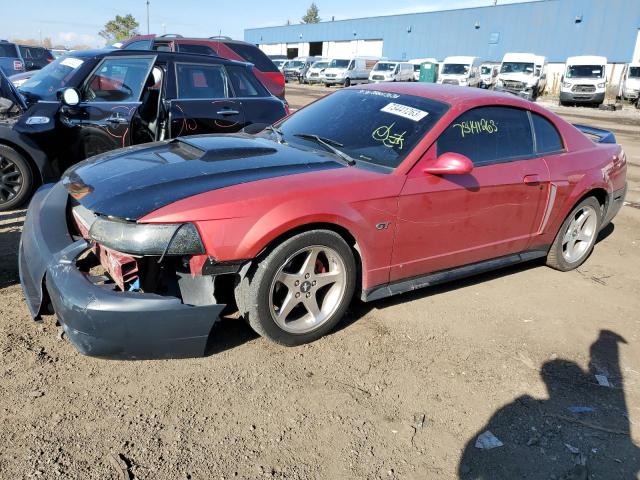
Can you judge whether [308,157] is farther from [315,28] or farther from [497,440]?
[315,28]

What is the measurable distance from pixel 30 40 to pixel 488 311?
143431 mm

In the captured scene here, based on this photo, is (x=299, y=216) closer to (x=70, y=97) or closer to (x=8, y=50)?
(x=70, y=97)

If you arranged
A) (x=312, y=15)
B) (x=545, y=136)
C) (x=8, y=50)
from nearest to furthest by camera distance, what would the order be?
(x=545, y=136)
(x=8, y=50)
(x=312, y=15)

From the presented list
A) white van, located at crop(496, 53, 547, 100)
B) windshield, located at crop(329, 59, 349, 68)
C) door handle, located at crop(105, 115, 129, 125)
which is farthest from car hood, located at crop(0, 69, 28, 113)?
windshield, located at crop(329, 59, 349, 68)

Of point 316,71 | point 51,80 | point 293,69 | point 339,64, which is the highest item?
point 339,64

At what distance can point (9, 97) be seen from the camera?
5.42 m

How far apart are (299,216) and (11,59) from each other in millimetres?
17984

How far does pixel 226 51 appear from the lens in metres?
10.3

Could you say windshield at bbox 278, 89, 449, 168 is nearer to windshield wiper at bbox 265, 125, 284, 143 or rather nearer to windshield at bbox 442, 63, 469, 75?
windshield wiper at bbox 265, 125, 284, 143

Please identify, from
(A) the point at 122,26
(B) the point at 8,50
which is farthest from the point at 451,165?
(A) the point at 122,26

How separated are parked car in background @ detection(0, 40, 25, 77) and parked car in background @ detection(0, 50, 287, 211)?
11493mm

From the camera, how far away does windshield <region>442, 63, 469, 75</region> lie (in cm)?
3306

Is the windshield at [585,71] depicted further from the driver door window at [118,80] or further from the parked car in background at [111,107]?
the driver door window at [118,80]

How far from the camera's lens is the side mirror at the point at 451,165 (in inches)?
134
